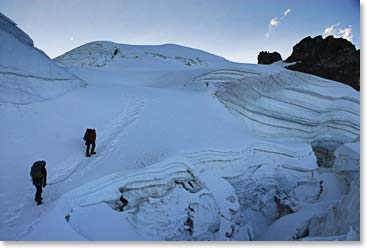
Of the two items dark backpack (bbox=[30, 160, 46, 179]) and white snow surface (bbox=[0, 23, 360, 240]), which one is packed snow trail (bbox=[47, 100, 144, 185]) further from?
dark backpack (bbox=[30, 160, 46, 179])

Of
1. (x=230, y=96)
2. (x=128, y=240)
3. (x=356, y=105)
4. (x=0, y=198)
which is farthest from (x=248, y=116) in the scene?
(x=0, y=198)

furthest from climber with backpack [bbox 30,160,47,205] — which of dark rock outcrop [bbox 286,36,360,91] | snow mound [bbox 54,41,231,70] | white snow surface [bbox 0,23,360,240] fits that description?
dark rock outcrop [bbox 286,36,360,91]

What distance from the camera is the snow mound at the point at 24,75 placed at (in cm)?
611

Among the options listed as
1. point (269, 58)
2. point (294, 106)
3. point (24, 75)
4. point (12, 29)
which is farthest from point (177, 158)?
point (269, 58)

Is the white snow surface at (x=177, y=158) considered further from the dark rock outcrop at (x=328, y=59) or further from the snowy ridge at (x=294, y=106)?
the dark rock outcrop at (x=328, y=59)

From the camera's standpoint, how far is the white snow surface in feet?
12.3

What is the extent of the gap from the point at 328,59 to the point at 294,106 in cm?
1021

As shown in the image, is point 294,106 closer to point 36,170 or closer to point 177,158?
point 177,158

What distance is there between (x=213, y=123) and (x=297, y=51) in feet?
50.3

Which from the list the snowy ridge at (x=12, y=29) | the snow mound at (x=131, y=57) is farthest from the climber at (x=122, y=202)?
the snow mound at (x=131, y=57)

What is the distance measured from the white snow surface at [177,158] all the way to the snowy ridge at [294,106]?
37mm

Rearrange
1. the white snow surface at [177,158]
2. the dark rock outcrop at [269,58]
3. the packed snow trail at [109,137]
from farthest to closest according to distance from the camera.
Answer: the dark rock outcrop at [269,58] → the packed snow trail at [109,137] → the white snow surface at [177,158]

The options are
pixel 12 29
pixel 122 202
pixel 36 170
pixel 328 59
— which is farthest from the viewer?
pixel 328 59

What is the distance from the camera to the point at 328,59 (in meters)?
17.5
